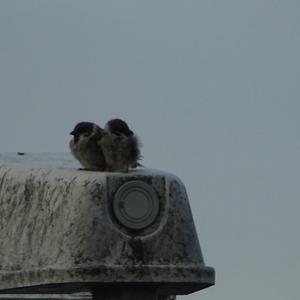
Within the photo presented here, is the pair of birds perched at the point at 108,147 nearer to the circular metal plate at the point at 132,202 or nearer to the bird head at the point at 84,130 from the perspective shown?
the bird head at the point at 84,130

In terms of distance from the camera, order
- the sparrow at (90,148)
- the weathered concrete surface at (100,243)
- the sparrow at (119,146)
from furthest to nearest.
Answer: the sparrow at (90,148), the sparrow at (119,146), the weathered concrete surface at (100,243)

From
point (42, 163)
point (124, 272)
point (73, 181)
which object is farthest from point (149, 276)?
point (42, 163)

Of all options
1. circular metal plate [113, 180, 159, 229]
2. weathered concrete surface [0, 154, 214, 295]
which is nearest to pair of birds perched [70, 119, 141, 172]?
weathered concrete surface [0, 154, 214, 295]

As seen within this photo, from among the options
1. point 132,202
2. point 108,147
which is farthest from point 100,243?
point 108,147

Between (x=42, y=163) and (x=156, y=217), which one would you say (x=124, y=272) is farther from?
(x=42, y=163)

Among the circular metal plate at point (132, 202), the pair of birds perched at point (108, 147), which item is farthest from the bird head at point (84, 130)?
the circular metal plate at point (132, 202)

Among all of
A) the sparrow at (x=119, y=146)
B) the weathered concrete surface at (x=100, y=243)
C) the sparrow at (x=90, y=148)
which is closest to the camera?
the weathered concrete surface at (x=100, y=243)

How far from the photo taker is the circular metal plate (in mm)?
7840

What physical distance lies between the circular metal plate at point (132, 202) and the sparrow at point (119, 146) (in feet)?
0.83

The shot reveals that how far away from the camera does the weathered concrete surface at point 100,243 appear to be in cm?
777

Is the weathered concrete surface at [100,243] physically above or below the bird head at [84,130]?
below

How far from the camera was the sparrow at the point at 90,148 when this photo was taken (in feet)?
27.3

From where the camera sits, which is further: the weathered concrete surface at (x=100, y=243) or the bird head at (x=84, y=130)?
the bird head at (x=84, y=130)

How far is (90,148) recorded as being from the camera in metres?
8.36
